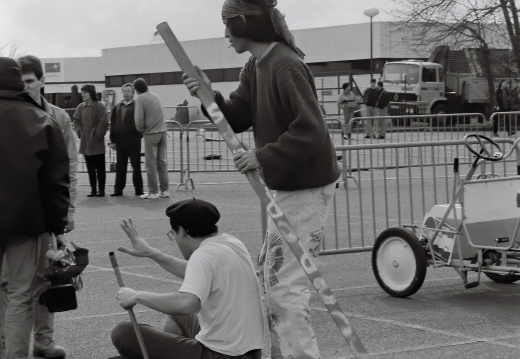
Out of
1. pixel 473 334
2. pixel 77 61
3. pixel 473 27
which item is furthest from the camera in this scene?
pixel 77 61

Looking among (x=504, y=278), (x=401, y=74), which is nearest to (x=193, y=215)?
(x=504, y=278)

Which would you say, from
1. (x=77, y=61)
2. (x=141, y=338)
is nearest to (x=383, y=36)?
(x=77, y=61)

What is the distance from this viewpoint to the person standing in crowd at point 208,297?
459cm

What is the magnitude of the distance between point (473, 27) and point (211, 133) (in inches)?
862

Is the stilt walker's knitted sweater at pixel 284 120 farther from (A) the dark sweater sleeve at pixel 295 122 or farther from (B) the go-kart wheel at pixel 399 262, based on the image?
(B) the go-kart wheel at pixel 399 262

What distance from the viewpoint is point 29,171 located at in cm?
547

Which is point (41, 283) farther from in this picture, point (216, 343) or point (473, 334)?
point (473, 334)

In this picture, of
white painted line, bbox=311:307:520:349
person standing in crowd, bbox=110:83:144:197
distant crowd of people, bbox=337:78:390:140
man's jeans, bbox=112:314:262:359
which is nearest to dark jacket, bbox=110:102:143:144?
person standing in crowd, bbox=110:83:144:197

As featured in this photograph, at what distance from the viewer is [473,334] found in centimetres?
687

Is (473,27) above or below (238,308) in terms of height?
above

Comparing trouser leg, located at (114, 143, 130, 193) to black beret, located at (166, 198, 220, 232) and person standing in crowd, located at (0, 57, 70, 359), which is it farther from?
black beret, located at (166, 198, 220, 232)

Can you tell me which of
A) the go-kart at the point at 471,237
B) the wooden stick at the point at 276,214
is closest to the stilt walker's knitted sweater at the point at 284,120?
the wooden stick at the point at 276,214

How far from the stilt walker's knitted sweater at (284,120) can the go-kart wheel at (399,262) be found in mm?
3380

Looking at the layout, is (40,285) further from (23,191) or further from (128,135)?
(128,135)
